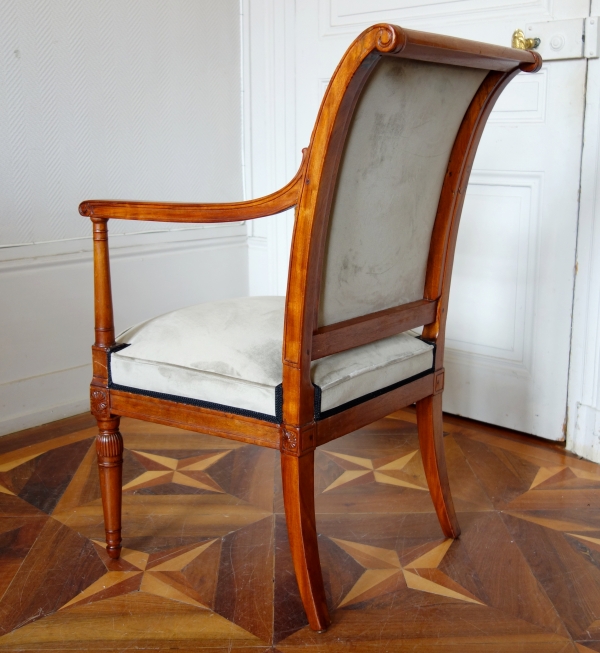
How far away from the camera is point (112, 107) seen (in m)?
2.42

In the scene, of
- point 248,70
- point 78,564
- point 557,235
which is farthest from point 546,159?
point 78,564

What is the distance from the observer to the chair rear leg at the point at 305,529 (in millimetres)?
1240

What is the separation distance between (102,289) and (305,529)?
1.91 feet

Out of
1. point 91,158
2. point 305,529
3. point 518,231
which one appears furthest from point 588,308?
point 91,158

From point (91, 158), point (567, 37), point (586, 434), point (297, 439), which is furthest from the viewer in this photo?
point (91, 158)

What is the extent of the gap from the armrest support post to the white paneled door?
1183 millimetres

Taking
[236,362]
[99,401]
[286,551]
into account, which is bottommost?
[286,551]

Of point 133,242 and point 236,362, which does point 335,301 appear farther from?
point 133,242

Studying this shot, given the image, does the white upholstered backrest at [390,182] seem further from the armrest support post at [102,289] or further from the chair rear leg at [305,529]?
the armrest support post at [102,289]

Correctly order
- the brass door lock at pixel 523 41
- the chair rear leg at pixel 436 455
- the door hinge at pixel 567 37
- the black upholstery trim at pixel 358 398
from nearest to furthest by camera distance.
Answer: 1. the black upholstery trim at pixel 358 398
2. the chair rear leg at pixel 436 455
3. the door hinge at pixel 567 37
4. the brass door lock at pixel 523 41

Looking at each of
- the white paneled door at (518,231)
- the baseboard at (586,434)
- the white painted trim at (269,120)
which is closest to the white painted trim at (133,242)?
the white painted trim at (269,120)

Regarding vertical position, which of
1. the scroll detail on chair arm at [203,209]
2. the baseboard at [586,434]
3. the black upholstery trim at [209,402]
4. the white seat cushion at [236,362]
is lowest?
the baseboard at [586,434]

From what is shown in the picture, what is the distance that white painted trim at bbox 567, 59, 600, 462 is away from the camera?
1975 millimetres

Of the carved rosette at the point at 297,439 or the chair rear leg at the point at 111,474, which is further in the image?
the chair rear leg at the point at 111,474
